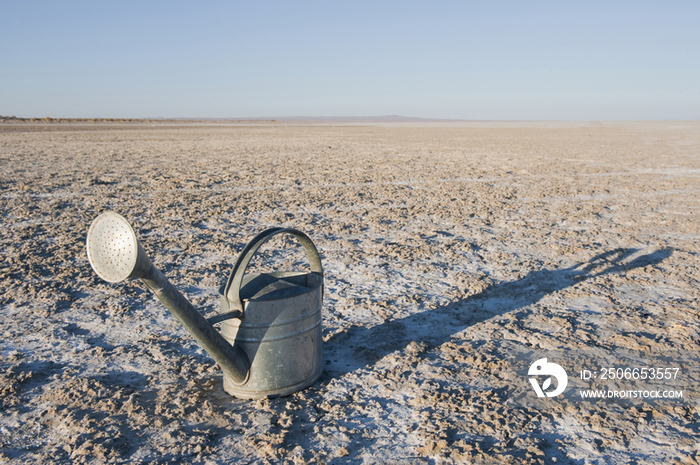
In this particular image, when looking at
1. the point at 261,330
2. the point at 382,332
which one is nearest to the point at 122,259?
the point at 261,330

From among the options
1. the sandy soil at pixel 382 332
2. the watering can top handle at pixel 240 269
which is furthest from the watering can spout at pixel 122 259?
the sandy soil at pixel 382 332

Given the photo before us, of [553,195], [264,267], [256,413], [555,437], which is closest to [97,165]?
[264,267]

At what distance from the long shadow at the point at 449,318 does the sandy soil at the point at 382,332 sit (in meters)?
0.02

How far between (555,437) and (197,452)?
1539 mm

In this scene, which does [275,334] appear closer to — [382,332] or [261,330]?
[261,330]

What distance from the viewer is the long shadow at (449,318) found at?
298 cm

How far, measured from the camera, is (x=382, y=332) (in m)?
3.25

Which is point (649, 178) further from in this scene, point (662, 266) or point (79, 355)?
point (79, 355)

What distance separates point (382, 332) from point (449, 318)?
53 centimetres

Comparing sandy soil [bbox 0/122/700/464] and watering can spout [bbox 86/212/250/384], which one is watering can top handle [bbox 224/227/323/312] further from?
sandy soil [bbox 0/122/700/464]

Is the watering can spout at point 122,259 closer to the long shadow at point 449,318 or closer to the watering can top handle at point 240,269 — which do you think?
the watering can top handle at point 240,269

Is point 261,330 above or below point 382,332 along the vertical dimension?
above

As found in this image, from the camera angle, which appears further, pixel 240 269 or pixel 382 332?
pixel 382 332

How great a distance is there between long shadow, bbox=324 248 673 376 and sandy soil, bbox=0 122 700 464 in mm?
17
